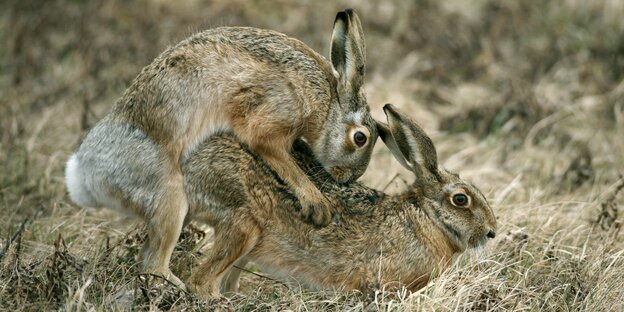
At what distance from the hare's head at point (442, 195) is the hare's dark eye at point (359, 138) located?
21 centimetres

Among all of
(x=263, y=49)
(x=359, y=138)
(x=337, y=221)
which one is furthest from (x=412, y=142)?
(x=263, y=49)

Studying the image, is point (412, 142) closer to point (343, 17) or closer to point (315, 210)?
point (315, 210)

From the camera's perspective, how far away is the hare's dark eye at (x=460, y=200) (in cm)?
586

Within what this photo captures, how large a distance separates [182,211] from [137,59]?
15.0 feet

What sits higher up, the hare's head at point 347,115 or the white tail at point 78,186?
the hare's head at point 347,115

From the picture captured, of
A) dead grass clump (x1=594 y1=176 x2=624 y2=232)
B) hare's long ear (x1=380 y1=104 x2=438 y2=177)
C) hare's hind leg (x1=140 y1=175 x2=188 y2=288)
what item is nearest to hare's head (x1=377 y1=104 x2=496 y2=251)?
hare's long ear (x1=380 y1=104 x2=438 y2=177)

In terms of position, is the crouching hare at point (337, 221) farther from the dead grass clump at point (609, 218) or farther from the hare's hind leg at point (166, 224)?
the dead grass clump at point (609, 218)

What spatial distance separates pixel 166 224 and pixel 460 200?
5.63ft

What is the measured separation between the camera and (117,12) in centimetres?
1056

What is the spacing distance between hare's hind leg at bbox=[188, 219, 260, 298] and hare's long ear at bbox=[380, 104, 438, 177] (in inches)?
42.8

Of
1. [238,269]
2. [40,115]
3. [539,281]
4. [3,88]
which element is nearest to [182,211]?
[238,269]

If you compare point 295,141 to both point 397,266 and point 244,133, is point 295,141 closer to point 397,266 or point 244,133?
point 244,133

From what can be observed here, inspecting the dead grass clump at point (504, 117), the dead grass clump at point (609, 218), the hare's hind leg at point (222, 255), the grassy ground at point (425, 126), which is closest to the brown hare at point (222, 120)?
the hare's hind leg at point (222, 255)

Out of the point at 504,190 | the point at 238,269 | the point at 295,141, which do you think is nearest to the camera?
the point at 238,269
